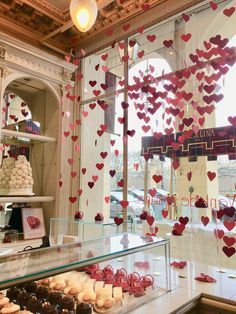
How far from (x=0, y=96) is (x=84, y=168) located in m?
1.26

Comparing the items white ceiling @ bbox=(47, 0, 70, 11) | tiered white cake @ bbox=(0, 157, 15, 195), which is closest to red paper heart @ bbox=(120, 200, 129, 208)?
tiered white cake @ bbox=(0, 157, 15, 195)

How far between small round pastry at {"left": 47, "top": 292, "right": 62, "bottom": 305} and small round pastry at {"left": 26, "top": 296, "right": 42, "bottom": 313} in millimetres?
62

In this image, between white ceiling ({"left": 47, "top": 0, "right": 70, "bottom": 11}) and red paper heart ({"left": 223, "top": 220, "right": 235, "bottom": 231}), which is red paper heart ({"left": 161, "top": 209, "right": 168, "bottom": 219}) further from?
white ceiling ({"left": 47, "top": 0, "right": 70, "bottom": 11})

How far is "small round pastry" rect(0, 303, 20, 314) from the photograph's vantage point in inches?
46.5

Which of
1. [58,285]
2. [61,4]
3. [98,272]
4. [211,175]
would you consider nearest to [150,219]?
[211,175]

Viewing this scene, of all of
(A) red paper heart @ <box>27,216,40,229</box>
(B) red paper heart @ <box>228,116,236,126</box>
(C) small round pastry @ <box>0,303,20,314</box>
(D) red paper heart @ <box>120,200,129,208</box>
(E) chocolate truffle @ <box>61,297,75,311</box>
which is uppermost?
(B) red paper heart @ <box>228,116,236,126</box>

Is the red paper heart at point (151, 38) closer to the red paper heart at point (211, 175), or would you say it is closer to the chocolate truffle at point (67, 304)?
the red paper heart at point (211, 175)

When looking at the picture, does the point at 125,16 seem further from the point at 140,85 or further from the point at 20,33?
the point at 20,33

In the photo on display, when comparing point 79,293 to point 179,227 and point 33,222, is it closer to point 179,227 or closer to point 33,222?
point 179,227

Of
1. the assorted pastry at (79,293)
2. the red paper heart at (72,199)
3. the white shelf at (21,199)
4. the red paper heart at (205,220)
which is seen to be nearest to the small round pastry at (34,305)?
the assorted pastry at (79,293)

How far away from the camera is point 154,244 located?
1529 millimetres

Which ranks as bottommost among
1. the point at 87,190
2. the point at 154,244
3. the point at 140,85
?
the point at 154,244

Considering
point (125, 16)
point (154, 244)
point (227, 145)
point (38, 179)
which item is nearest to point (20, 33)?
point (125, 16)

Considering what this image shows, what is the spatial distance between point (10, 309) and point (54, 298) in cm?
21
